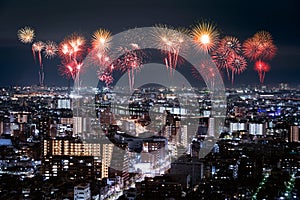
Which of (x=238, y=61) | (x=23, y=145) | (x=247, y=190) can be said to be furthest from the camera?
(x=23, y=145)

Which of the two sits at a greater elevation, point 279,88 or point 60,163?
point 279,88

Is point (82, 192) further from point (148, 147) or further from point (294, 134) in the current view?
point (294, 134)

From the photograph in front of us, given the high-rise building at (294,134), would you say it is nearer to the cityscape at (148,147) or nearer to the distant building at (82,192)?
the cityscape at (148,147)

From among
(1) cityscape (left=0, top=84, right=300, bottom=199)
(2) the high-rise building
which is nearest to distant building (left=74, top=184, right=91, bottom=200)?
(1) cityscape (left=0, top=84, right=300, bottom=199)

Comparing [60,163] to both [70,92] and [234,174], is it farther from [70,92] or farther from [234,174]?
[70,92]

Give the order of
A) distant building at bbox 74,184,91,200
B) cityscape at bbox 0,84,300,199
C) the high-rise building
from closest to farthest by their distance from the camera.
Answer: distant building at bbox 74,184,91,200 < cityscape at bbox 0,84,300,199 < the high-rise building

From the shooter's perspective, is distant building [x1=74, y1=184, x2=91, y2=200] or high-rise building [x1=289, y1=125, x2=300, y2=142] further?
high-rise building [x1=289, y1=125, x2=300, y2=142]

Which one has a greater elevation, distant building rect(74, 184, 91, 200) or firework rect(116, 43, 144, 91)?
firework rect(116, 43, 144, 91)

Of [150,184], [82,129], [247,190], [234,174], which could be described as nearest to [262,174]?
[234,174]

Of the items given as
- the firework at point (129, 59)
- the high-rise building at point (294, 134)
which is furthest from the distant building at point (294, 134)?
the firework at point (129, 59)

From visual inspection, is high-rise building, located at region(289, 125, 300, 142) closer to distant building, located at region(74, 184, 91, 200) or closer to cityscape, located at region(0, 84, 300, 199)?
cityscape, located at region(0, 84, 300, 199)

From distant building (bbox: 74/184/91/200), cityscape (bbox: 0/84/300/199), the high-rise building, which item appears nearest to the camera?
distant building (bbox: 74/184/91/200)
